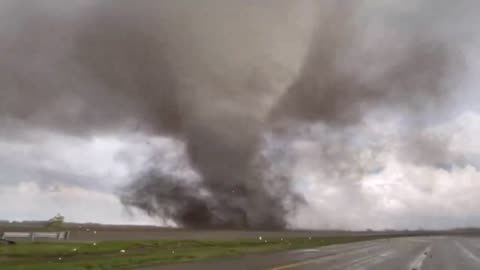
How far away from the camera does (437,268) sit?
34438 mm

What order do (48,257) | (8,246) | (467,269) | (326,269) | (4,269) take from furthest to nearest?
(8,246), (48,257), (467,269), (326,269), (4,269)

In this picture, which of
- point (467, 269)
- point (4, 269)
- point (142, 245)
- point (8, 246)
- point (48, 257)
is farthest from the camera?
point (142, 245)

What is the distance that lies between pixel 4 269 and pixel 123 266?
6620 millimetres

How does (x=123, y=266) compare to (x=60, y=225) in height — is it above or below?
below

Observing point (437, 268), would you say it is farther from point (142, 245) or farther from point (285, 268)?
point (142, 245)

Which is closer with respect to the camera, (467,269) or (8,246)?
(467,269)

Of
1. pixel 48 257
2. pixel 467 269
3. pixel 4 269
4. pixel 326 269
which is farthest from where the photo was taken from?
pixel 48 257

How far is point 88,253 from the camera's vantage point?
45031mm

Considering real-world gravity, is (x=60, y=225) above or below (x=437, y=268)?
above

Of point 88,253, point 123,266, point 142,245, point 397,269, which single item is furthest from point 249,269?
point 142,245

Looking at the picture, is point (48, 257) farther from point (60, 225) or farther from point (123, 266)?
point (60, 225)

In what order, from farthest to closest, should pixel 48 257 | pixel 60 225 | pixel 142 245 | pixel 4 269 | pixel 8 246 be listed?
pixel 60 225 → pixel 142 245 → pixel 8 246 → pixel 48 257 → pixel 4 269

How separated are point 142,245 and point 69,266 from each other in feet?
91.5

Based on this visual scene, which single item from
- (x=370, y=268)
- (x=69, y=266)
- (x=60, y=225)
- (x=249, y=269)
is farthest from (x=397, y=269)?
(x=60, y=225)
